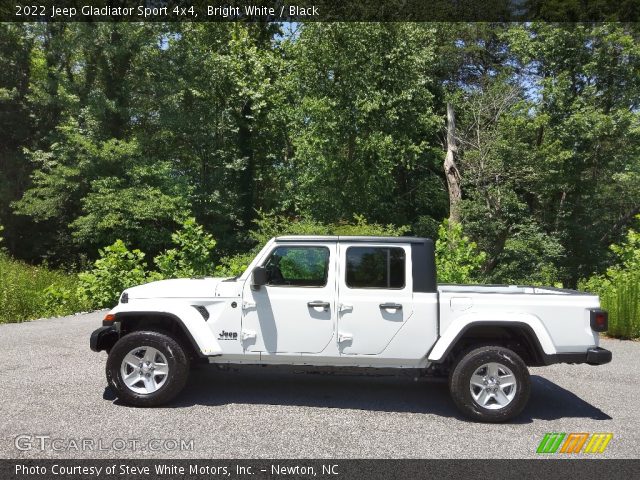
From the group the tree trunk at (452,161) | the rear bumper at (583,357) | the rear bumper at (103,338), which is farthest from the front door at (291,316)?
the tree trunk at (452,161)

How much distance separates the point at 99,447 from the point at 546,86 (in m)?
22.9

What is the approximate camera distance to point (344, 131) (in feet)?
73.8

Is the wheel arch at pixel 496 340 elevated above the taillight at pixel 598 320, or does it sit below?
below

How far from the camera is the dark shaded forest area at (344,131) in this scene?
71.3ft

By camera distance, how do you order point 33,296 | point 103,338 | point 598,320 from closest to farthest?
point 598,320
point 103,338
point 33,296

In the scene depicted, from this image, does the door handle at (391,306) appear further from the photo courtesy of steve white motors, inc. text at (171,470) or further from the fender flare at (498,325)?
the photo courtesy of steve white motors, inc. text at (171,470)

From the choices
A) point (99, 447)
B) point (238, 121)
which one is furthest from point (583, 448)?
point (238, 121)

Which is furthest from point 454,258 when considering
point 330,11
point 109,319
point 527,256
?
point 330,11

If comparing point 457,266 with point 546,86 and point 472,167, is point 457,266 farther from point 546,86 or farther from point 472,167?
point 546,86

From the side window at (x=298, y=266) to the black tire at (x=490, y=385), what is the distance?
1.68 m

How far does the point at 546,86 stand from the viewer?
2244 centimetres

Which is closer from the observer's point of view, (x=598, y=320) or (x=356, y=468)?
(x=356, y=468)

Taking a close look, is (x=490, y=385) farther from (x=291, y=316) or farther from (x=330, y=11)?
(x=330, y=11)

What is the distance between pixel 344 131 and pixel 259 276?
17.9 metres
